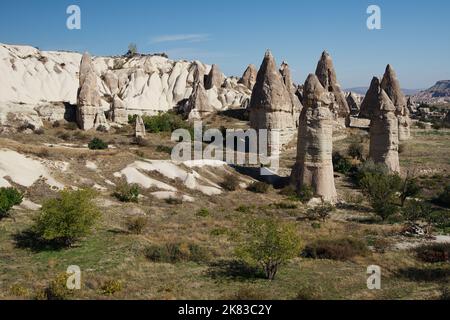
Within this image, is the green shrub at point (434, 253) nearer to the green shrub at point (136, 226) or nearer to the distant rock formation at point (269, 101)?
the green shrub at point (136, 226)

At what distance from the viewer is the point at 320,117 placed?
25.2m

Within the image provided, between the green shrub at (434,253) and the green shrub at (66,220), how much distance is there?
11.0 metres

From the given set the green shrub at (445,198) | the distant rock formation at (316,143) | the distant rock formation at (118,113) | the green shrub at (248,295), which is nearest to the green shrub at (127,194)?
the distant rock formation at (316,143)

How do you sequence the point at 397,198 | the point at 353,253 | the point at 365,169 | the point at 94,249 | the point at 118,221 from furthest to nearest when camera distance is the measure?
the point at 365,169 → the point at 397,198 → the point at 118,221 → the point at 353,253 → the point at 94,249

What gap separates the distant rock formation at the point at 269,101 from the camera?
32.4 meters

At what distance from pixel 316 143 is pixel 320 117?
1.47 m

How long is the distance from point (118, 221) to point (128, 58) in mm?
64368

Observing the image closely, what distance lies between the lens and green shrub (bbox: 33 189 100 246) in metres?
13.9

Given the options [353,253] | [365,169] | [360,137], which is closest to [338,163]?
[365,169]

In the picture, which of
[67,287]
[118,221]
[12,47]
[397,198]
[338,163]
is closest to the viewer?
[67,287]

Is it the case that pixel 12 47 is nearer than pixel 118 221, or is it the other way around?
pixel 118 221
